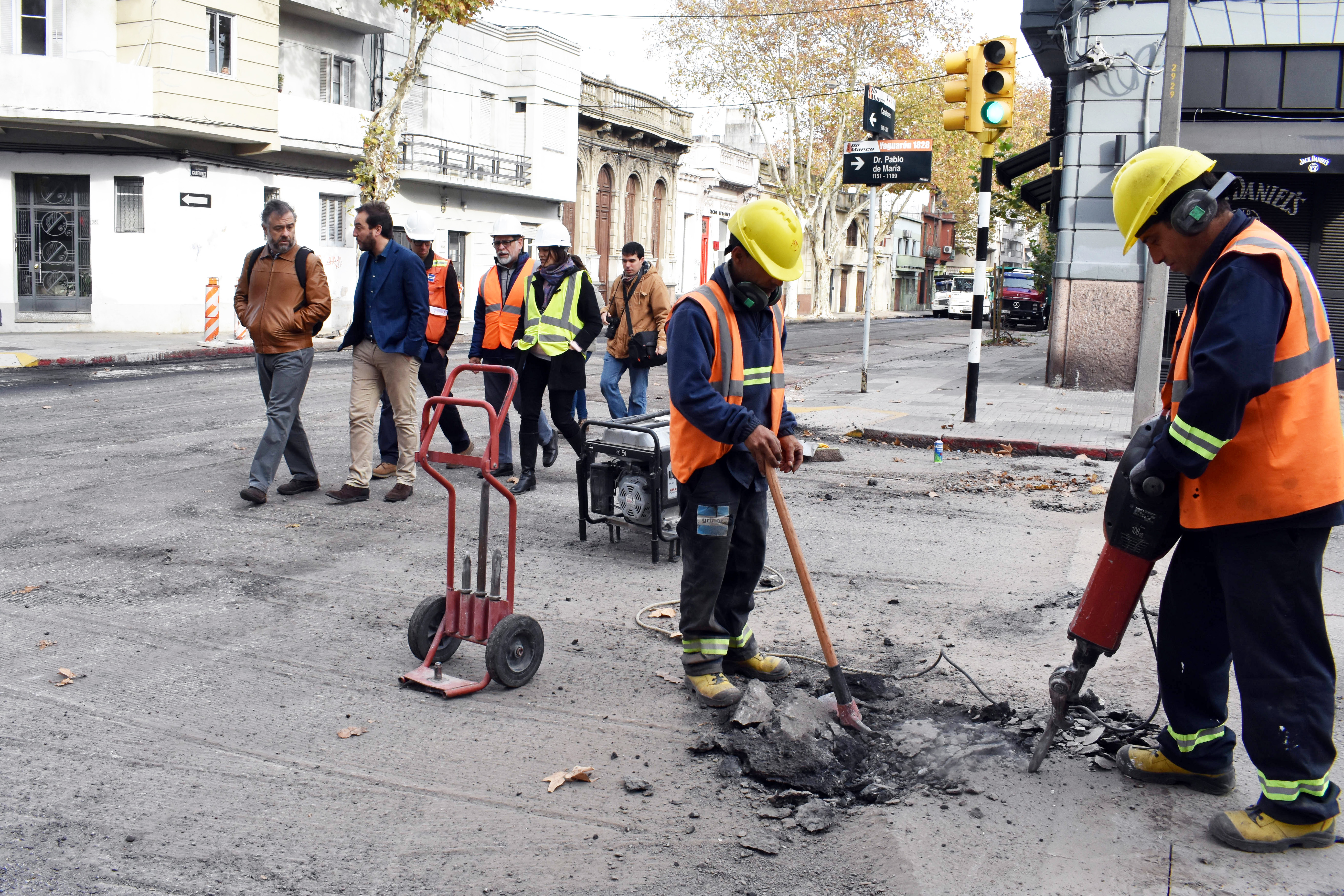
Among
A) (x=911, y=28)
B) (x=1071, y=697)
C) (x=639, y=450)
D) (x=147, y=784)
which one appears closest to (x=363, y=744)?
(x=147, y=784)

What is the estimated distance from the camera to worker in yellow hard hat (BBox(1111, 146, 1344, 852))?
2936 mm

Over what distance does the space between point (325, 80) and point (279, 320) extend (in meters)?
23.5

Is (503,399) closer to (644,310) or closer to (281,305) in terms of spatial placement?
(281,305)

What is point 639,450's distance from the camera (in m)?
6.12

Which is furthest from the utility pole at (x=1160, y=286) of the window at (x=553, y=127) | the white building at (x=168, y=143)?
the window at (x=553, y=127)

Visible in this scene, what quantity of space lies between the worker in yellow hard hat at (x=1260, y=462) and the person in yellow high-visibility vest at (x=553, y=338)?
492 centimetres

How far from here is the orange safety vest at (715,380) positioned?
3947 millimetres

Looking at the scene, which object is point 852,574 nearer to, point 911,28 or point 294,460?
point 294,460

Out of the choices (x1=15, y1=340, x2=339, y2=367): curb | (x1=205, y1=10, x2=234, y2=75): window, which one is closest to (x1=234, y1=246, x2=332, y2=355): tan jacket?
(x1=15, y1=340, x2=339, y2=367): curb

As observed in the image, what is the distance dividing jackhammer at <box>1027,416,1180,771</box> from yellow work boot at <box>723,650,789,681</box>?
110cm

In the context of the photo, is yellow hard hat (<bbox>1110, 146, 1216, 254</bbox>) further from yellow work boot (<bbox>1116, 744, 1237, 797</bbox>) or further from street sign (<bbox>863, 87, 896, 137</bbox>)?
street sign (<bbox>863, 87, 896, 137</bbox>)

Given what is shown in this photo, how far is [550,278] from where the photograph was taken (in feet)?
25.7

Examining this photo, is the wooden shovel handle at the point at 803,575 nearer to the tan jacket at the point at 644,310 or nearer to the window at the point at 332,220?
the tan jacket at the point at 644,310

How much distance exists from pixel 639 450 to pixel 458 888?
137 inches
